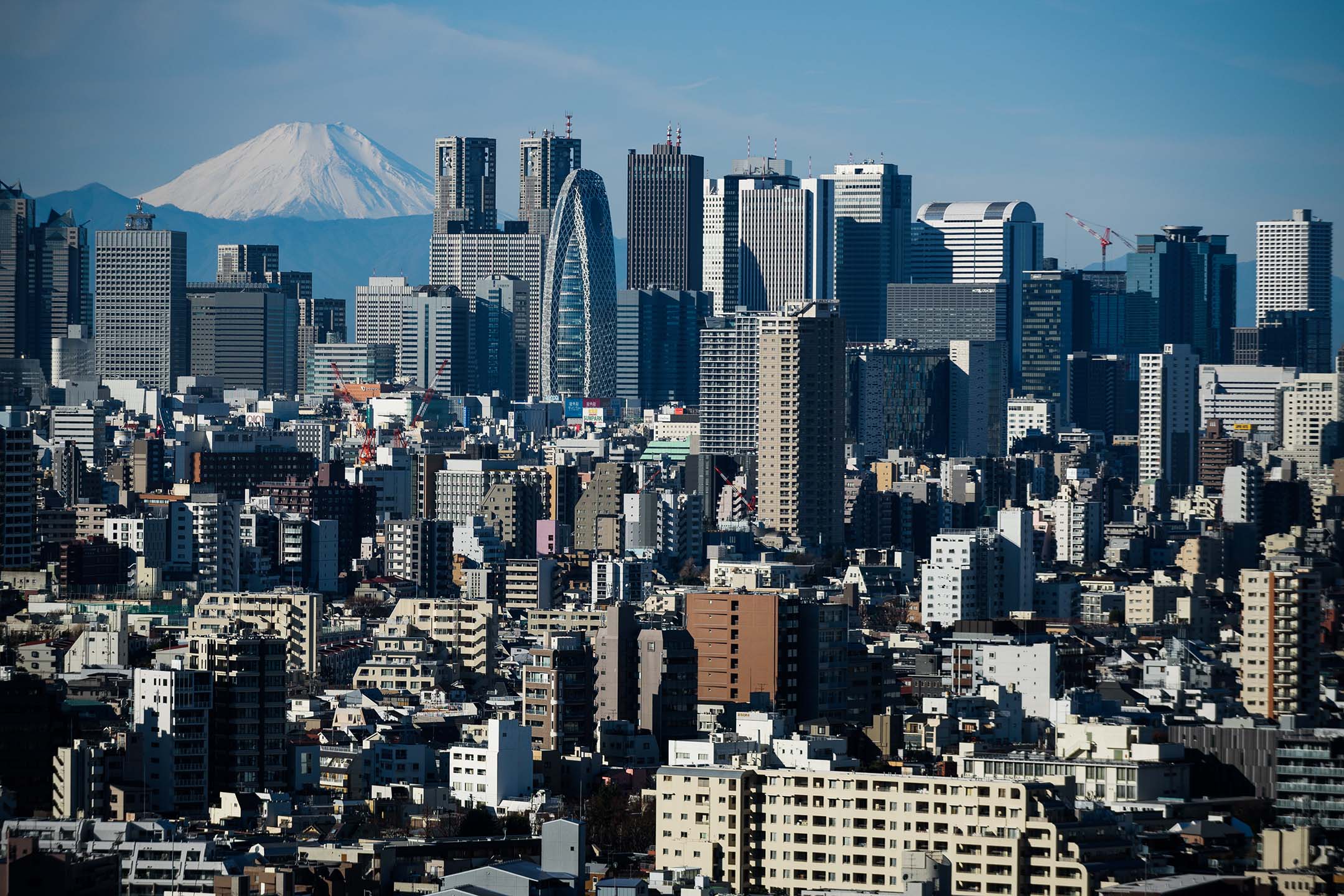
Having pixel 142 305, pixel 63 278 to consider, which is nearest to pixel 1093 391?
pixel 142 305

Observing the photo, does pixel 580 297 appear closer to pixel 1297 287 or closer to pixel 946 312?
pixel 946 312

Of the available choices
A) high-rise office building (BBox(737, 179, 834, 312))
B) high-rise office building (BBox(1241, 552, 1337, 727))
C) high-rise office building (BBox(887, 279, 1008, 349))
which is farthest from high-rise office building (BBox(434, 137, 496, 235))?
high-rise office building (BBox(1241, 552, 1337, 727))

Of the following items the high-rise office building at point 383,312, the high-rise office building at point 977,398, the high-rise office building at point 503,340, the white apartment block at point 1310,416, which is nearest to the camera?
the white apartment block at point 1310,416

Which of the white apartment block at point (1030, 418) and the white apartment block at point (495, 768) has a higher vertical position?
the white apartment block at point (1030, 418)

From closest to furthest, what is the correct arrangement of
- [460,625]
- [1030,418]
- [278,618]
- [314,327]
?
[278,618] → [460,625] → [1030,418] → [314,327]

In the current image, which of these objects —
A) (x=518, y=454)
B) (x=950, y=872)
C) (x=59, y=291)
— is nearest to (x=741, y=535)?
(x=518, y=454)

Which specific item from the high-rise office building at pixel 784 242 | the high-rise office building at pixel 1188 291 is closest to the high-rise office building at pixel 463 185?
the high-rise office building at pixel 784 242

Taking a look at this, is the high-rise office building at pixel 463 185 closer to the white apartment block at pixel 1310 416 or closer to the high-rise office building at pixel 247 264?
the high-rise office building at pixel 247 264

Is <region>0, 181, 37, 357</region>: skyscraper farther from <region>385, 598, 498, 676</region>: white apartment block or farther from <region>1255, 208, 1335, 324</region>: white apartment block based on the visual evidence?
<region>385, 598, 498, 676</region>: white apartment block
